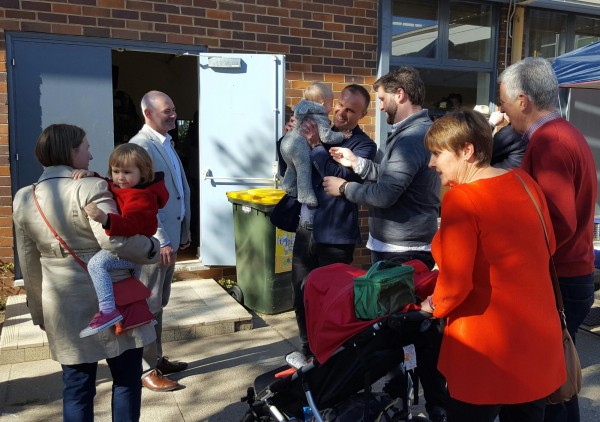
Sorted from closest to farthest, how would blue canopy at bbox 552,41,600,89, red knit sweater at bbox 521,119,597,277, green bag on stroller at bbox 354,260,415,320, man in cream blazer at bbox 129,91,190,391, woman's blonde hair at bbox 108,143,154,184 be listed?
green bag on stroller at bbox 354,260,415,320
red knit sweater at bbox 521,119,597,277
woman's blonde hair at bbox 108,143,154,184
man in cream blazer at bbox 129,91,190,391
blue canopy at bbox 552,41,600,89

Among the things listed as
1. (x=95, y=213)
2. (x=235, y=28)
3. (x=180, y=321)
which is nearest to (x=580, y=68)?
(x=235, y=28)

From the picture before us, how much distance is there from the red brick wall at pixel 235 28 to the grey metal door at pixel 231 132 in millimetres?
330

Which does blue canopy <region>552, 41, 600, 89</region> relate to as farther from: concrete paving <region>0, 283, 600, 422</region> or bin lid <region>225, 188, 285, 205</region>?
bin lid <region>225, 188, 285, 205</region>

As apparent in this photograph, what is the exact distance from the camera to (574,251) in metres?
2.58

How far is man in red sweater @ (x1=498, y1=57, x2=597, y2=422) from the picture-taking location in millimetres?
2424

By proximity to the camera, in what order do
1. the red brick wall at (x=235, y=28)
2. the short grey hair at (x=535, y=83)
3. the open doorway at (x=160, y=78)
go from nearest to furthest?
the short grey hair at (x=535, y=83), the red brick wall at (x=235, y=28), the open doorway at (x=160, y=78)

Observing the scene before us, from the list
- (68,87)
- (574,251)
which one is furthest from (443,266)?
(68,87)

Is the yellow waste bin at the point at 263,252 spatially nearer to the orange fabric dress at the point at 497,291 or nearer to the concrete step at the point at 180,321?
the concrete step at the point at 180,321

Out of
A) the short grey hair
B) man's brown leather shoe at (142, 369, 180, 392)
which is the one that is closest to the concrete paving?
man's brown leather shoe at (142, 369, 180, 392)

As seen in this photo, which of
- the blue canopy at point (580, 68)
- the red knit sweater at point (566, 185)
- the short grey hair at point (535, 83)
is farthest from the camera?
the blue canopy at point (580, 68)

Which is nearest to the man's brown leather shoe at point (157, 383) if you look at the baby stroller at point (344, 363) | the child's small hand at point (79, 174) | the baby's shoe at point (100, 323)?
the baby stroller at point (344, 363)

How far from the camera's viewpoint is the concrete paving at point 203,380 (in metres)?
3.53

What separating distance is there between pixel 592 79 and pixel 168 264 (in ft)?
12.9

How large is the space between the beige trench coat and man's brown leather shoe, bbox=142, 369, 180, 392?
4.34ft
